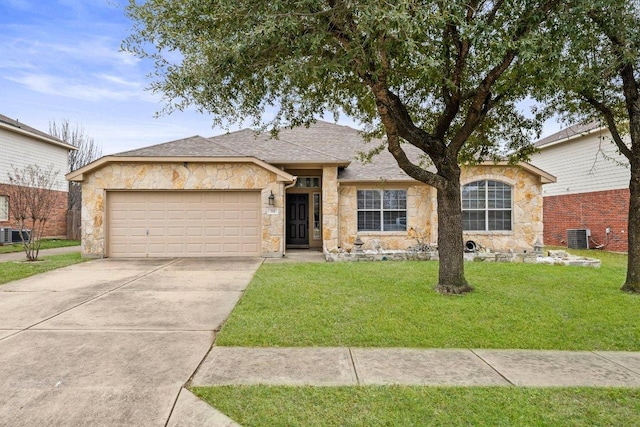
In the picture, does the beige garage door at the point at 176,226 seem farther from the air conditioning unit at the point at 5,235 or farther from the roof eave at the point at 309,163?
the air conditioning unit at the point at 5,235

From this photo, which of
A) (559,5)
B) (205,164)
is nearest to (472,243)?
(559,5)

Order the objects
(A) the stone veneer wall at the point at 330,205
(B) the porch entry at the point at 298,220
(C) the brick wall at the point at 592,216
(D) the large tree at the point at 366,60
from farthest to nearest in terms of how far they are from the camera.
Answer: (C) the brick wall at the point at 592,216 < (B) the porch entry at the point at 298,220 < (A) the stone veneer wall at the point at 330,205 < (D) the large tree at the point at 366,60

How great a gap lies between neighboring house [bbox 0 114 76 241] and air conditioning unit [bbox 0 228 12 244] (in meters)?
0.16

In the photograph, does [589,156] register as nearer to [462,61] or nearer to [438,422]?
[462,61]

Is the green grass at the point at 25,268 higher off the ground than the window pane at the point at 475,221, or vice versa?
the window pane at the point at 475,221

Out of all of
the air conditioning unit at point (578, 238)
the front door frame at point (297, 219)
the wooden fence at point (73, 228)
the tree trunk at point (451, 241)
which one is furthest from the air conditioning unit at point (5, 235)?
the air conditioning unit at point (578, 238)

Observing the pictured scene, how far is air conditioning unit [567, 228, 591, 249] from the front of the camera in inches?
663

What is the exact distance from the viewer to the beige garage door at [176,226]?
41.7 feet

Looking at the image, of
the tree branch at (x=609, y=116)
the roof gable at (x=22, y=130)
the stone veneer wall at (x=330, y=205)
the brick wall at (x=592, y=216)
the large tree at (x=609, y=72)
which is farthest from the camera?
the roof gable at (x=22, y=130)

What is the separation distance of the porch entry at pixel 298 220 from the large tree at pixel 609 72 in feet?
30.6

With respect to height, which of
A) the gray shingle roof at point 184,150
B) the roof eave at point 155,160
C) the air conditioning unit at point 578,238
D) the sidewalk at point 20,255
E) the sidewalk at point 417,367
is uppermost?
the gray shingle roof at point 184,150

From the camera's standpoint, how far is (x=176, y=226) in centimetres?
1275

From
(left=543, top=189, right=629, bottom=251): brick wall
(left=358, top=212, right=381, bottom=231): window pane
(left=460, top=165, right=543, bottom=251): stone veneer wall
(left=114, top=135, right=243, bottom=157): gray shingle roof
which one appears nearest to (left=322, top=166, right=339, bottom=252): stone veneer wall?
(left=358, top=212, right=381, bottom=231): window pane

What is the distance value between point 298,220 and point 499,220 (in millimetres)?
7728
